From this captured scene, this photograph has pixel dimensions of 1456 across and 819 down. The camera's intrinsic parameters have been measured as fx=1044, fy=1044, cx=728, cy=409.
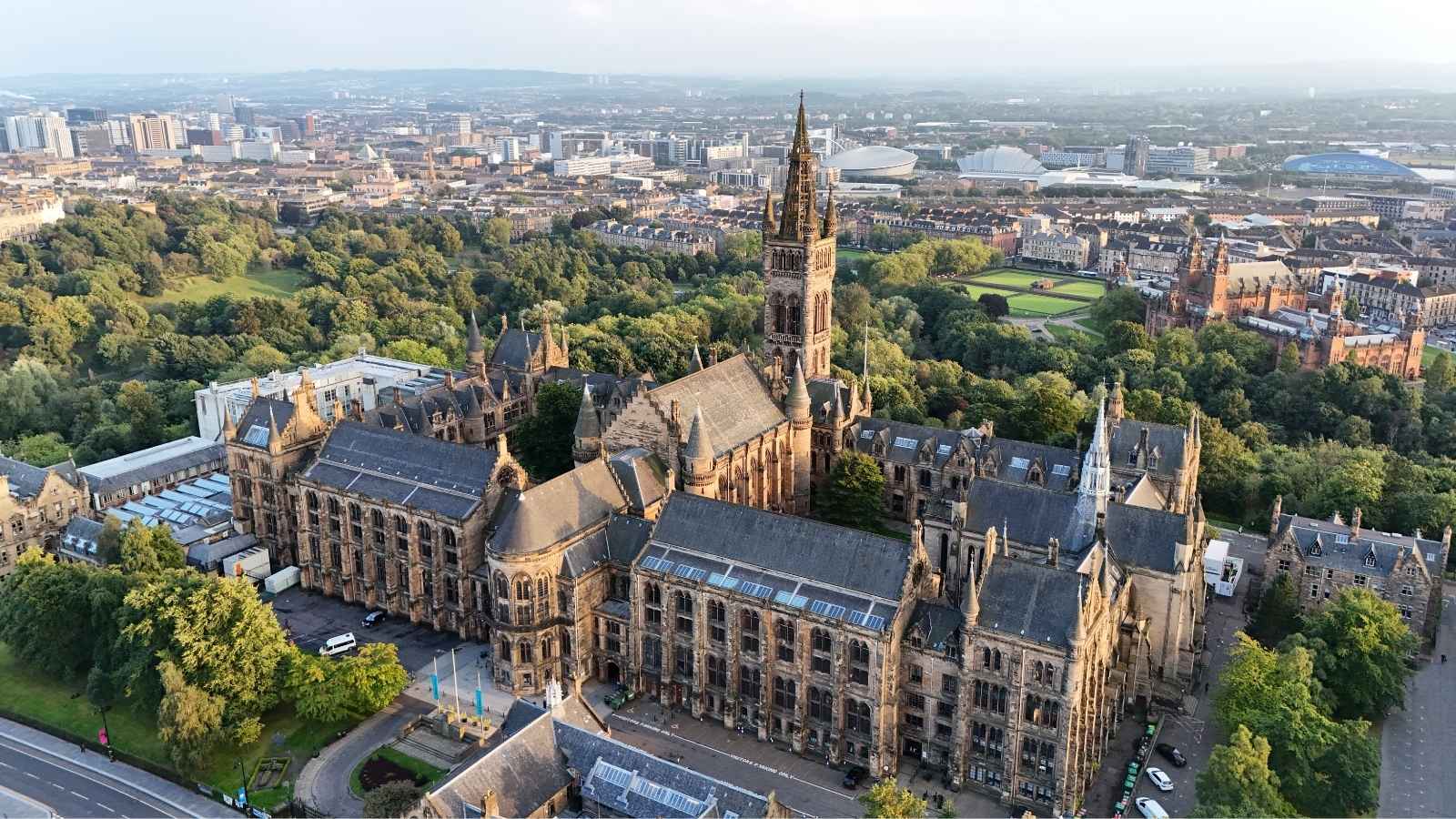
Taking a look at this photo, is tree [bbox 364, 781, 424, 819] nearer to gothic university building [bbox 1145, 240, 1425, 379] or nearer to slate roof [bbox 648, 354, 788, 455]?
slate roof [bbox 648, 354, 788, 455]

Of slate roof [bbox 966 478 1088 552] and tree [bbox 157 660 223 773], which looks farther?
slate roof [bbox 966 478 1088 552]

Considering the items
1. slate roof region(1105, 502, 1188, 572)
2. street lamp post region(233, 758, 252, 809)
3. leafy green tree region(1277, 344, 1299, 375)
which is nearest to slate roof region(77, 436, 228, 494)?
street lamp post region(233, 758, 252, 809)

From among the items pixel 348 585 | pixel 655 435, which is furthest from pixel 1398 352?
pixel 348 585

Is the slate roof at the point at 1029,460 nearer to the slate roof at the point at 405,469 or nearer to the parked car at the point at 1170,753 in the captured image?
the parked car at the point at 1170,753

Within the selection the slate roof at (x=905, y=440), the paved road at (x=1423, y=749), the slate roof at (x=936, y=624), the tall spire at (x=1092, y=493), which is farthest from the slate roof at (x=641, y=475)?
the paved road at (x=1423, y=749)

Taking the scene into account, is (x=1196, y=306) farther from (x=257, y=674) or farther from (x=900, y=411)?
(x=257, y=674)
